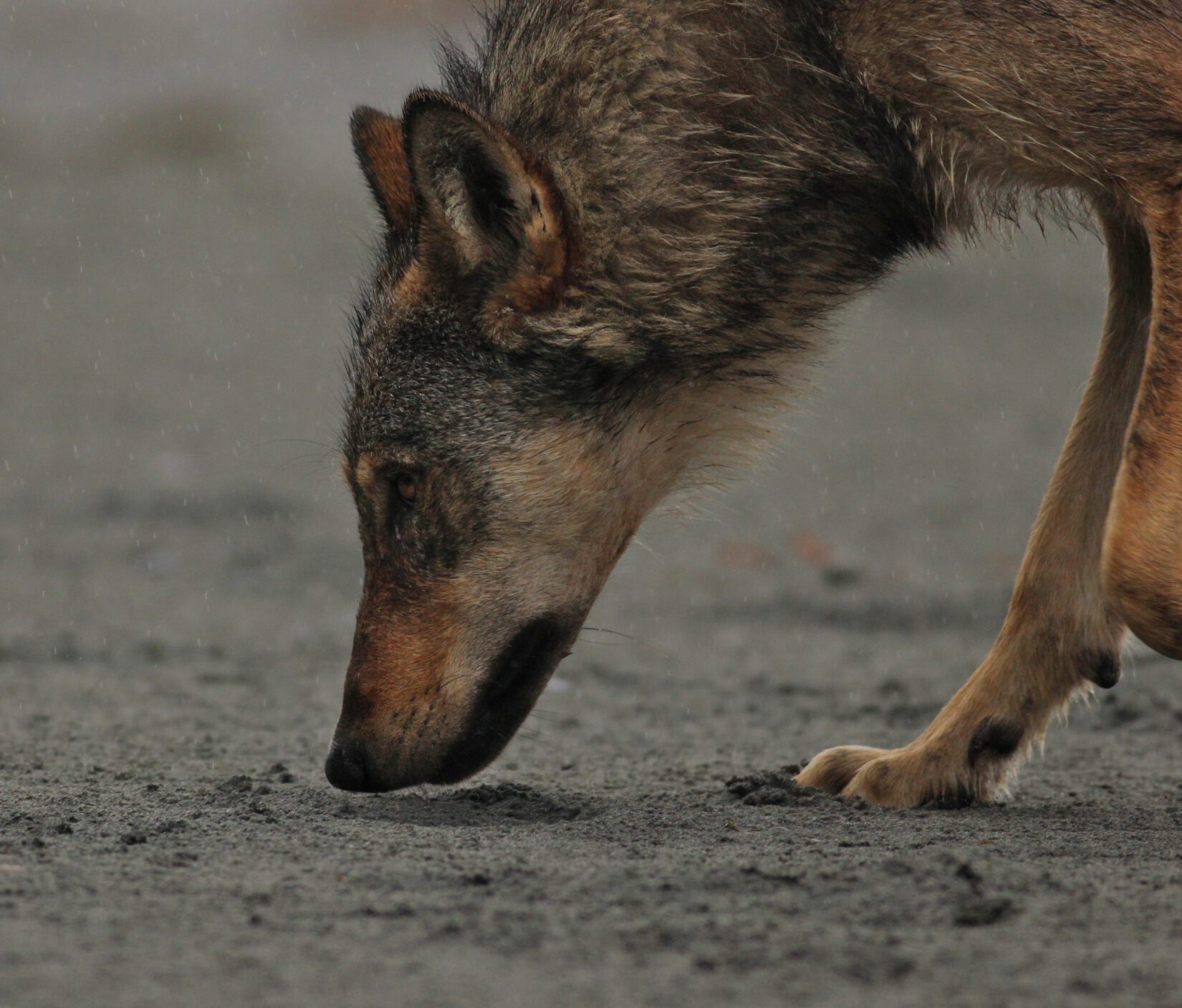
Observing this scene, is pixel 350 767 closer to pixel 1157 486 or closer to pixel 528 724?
pixel 528 724

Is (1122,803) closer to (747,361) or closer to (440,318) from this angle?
(747,361)

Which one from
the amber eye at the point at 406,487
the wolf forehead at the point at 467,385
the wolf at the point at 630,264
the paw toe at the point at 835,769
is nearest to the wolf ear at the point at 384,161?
the wolf at the point at 630,264

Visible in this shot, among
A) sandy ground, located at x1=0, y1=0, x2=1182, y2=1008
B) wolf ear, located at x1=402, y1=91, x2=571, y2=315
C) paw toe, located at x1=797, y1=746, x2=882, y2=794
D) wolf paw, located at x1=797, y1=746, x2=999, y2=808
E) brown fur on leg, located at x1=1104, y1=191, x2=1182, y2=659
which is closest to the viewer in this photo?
sandy ground, located at x1=0, y1=0, x2=1182, y2=1008

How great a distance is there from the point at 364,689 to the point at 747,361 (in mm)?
1396

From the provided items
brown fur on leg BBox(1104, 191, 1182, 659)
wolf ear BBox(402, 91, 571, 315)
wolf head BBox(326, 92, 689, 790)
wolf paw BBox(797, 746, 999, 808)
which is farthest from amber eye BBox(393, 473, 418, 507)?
brown fur on leg BBox(1104, 191, 1182, 659)

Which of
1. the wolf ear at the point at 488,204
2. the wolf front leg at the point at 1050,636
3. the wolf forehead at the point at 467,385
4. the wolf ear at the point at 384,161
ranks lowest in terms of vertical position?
the wolf front leg at the point at 1050,636

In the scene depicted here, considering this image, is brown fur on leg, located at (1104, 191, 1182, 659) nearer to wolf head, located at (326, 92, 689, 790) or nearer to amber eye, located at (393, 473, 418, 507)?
wolf head, located at (326, 92, 689, 790)

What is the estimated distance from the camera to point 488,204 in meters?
3.86

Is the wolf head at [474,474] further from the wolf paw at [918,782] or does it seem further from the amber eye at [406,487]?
the wolf paw at [918,782]

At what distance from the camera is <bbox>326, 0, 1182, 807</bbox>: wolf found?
374cm

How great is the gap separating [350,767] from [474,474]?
836 millimetres

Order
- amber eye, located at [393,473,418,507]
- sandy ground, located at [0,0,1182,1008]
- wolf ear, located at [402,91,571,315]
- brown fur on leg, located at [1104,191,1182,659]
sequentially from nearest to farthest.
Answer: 1. sandy ground, located at [0,0,1182,1008]
2. brown fur on leg, located at [1104,191,1182,659]
3. wolf ear, located at [402,91,571,315]
4. amber eye, located at [393,473,418,507]

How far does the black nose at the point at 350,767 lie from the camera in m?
3.97

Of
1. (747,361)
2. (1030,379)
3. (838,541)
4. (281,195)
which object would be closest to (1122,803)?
(747,361)
